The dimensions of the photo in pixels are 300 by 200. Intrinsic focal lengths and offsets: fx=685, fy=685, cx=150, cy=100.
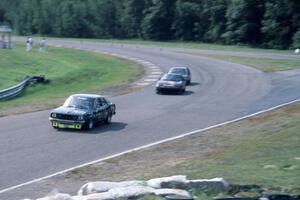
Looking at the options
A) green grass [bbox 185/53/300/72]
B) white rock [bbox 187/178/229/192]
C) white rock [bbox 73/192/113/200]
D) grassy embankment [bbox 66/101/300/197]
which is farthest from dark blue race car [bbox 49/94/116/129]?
green grass [bbox 185/53/300/72]

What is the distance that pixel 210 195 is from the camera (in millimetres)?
10758

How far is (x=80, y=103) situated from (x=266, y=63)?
1444 inches

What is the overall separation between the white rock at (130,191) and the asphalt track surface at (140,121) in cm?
496

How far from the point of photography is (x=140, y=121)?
28062 mm

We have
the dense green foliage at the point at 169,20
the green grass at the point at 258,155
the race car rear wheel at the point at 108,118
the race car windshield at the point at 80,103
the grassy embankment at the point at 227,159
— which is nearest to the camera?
the green grass at the point at 258,155

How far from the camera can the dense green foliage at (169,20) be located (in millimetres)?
83375

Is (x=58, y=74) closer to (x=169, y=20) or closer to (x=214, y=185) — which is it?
(x=214, y=185)

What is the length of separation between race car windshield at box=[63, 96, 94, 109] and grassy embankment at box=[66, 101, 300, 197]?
4.52 meters

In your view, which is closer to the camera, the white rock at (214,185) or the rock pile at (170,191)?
the rock pile at (170,191)

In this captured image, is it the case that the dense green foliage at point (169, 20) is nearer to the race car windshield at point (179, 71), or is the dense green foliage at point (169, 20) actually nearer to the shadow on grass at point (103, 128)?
the race car windshield at point (179, 71)

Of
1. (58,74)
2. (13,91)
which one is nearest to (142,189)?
(13,91)

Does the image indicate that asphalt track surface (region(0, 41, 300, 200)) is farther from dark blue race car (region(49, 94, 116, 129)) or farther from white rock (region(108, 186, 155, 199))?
white rock (region(108, 186, 155, 199))

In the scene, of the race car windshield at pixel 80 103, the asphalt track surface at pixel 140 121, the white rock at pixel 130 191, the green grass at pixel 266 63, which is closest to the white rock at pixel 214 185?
the white rock at pixel 130 191

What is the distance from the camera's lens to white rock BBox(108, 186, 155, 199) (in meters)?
10.0
